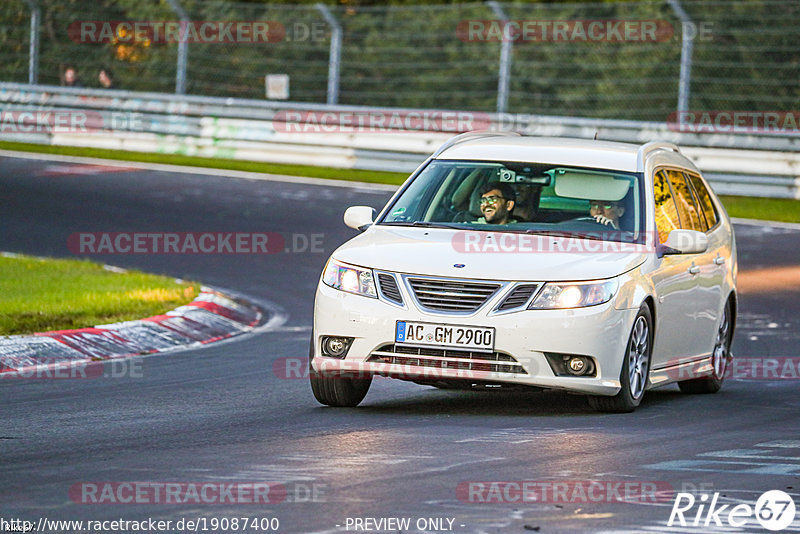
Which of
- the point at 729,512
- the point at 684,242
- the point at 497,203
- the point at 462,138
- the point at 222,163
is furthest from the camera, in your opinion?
the point at 222,163

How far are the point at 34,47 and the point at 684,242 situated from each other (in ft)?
72.0

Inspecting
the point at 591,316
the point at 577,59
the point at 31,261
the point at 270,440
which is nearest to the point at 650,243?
the point at 591,316

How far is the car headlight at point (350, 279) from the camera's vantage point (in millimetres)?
9359

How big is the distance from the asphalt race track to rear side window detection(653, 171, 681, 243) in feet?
3.73

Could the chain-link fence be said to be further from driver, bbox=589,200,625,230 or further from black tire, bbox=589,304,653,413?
black tire, bbox=589,304,653,413

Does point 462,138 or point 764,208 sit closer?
point 462,138

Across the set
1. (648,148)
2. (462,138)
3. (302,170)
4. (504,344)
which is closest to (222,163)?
(302,170)

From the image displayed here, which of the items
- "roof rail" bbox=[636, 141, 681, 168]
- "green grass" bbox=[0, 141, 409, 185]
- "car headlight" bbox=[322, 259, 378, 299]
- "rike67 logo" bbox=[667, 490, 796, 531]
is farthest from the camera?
"green grass" bbox=[0, 141, 409, 185]

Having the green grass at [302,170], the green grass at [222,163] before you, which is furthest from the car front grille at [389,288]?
the green grass at [222,163]

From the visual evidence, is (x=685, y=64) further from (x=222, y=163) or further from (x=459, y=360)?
(x=459, y=360)

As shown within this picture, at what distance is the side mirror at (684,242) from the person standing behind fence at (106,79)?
25.6 m

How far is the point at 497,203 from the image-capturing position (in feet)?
34.1

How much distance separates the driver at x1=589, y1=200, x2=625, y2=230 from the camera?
10.2m

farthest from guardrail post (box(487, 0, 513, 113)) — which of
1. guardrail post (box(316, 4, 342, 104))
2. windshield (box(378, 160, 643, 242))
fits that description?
windshield (box(378, 160, 643, 242))
